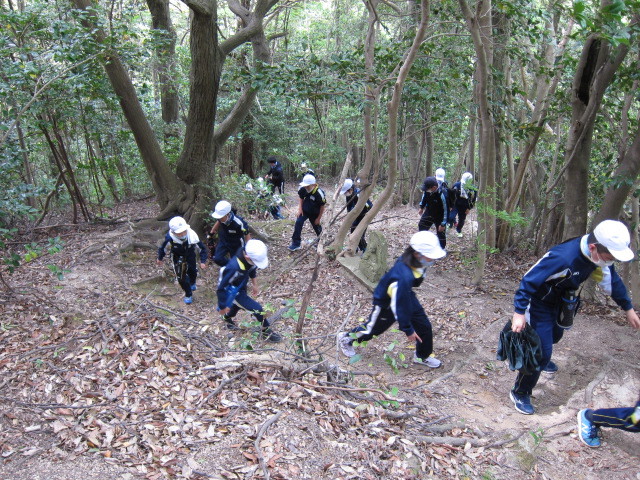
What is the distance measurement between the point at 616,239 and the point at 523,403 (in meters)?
1.95

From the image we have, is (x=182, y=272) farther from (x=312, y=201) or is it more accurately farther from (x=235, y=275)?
(x=312, y=201)

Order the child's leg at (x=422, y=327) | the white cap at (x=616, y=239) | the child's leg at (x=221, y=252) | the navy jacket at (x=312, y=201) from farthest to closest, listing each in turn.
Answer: the navy jacket at (x=312, y=201)
the child's leg at (x=221, y=252)
the child's leg at (x=422, y=327)
the white cap at (x=616, y=239)

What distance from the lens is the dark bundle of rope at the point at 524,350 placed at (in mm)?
3996

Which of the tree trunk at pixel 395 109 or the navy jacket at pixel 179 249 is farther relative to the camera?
the navy jacket at pixel 179 249

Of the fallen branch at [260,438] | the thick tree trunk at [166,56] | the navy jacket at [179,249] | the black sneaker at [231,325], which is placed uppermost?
the thick tree trunk at [166,56]

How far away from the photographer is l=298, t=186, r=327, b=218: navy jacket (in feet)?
28.8

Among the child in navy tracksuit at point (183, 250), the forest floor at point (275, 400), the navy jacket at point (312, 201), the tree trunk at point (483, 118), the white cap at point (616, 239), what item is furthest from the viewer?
the navy jacket at point (312, 201)

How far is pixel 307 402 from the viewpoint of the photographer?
3770mm

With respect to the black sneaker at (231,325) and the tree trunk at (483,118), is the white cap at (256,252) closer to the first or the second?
the black sneaker at (231,325)

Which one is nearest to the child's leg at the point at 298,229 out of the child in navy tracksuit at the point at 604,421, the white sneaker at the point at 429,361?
the white sneaker at the point at 429,361

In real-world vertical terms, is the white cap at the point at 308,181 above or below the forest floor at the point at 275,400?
above

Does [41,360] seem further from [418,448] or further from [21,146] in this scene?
[21,146]

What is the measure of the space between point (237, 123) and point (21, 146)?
4142 millimetres

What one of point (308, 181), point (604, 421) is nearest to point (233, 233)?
point (308, 181)
